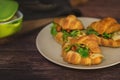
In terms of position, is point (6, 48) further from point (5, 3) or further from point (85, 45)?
point (85, 45)

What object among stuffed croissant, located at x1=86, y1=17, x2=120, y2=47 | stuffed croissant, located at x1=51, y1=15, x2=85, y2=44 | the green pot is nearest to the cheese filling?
stuffed croissant, located at x1=86, y1=17, x2=120, y2=47

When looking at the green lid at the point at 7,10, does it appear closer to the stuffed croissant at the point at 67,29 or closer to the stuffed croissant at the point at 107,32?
the stuffed croissant at the point at 67,29

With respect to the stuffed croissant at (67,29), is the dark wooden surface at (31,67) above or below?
below

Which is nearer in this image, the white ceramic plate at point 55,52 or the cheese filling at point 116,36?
the white ceramic plate at point 55,52

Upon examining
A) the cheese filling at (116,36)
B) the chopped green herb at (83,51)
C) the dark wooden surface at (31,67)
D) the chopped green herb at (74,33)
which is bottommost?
the dark wooden surface at (31,67)

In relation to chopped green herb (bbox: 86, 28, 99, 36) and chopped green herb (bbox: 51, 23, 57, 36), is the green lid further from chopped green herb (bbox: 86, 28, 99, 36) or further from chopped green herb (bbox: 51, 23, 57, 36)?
chopped green herb (bbox: 86, 28, 99, 36)

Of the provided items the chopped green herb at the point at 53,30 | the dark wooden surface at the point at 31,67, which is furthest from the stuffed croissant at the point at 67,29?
the dark wooden surface at the point at 31,67
